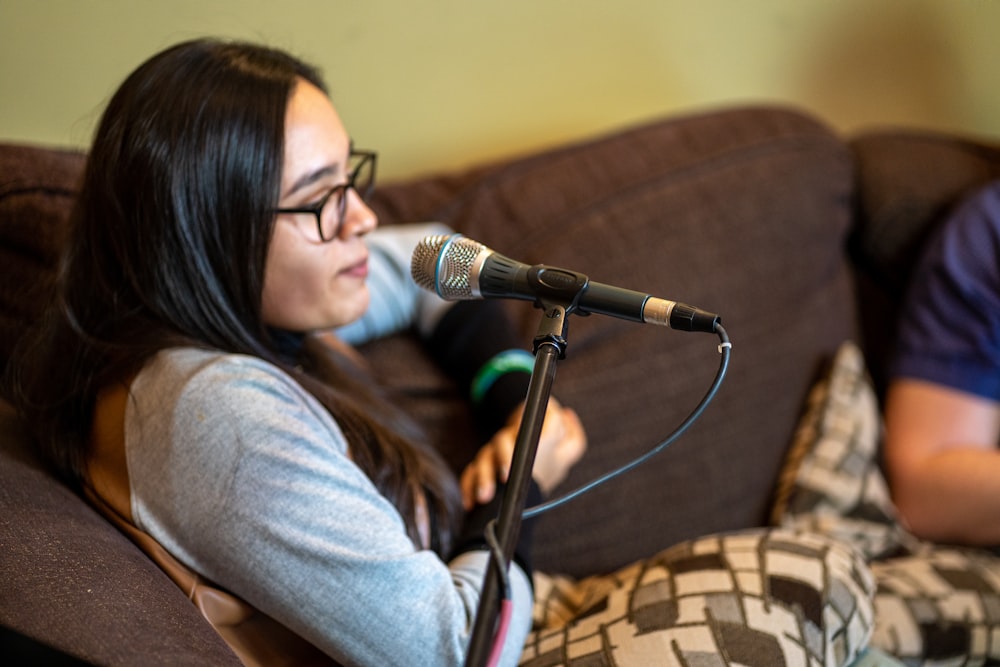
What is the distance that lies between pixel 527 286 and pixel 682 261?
2.52 ft

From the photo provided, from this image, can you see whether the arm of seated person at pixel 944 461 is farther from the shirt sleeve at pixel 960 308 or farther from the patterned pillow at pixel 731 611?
the patterned pillow at pixel 731 611

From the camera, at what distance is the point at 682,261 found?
56.4 inches

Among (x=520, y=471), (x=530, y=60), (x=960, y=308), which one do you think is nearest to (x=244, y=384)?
(x=520, y=471)

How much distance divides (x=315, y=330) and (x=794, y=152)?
0.95 metres

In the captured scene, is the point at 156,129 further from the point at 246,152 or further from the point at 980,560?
the point at 980,560

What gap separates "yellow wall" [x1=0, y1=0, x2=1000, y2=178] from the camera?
136 cm

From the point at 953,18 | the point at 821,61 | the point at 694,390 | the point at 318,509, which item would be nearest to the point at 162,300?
the point at 318,509

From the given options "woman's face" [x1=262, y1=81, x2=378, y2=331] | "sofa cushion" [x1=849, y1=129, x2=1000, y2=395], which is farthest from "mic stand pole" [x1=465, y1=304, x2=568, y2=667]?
"sofa cushion" [x1=849, y1=129, x2=1000, y2=395]

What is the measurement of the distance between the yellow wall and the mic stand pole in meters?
0.87

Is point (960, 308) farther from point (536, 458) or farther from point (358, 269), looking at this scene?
point (358, 269)

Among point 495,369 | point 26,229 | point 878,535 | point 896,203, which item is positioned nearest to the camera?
point 26,229

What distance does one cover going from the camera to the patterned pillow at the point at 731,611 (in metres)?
0.93

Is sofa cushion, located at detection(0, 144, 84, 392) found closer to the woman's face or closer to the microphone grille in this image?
the woman's face

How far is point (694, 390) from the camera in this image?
1.41 m
